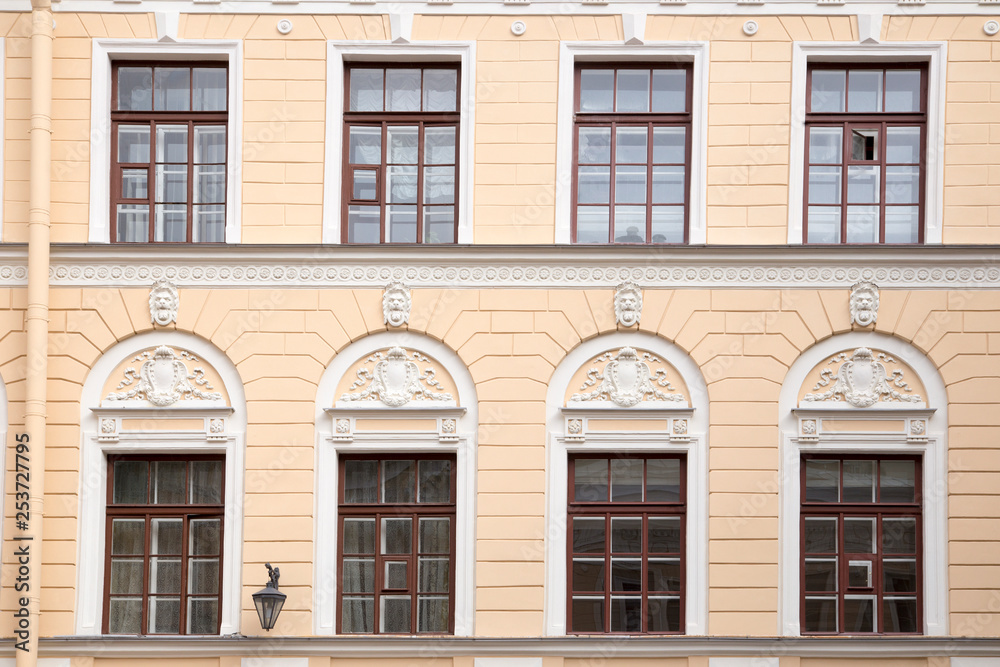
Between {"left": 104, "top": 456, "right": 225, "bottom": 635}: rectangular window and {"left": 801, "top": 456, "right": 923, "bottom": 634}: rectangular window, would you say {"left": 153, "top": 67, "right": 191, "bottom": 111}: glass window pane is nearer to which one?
{"left": 104, "top": 456, "right": 225, "bottom": 635}: rectangular window

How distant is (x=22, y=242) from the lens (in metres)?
14.0

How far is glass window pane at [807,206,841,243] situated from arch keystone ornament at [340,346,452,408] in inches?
175

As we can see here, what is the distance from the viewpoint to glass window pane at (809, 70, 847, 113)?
47.3 ft

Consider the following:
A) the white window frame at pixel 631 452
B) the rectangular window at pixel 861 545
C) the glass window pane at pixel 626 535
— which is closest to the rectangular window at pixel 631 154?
the white window frame at pixel 631 452

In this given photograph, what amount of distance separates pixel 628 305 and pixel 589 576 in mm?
2954

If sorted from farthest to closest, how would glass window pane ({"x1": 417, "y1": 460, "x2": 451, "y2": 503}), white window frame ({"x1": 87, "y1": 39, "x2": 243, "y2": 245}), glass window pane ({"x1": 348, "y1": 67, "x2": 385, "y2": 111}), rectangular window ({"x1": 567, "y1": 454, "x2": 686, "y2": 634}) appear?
glass window pane ({"x1": 348, "y1": 67, "x2": 385, "y2": 111}) < white window frame ({"x1": 87, "y1": 39, "x2": 243, "y2": 245}) < glass window pane ({"x1": 417, "y1": 460, "x2": 451, "y2": 503}) < rectangular window ({"x1": 567, "y1": 454, "x2": 686, "y2": 634})

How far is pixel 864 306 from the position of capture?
13.8m

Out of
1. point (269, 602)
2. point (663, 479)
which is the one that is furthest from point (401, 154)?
point (269, 602)

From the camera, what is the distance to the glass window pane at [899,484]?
45.4ft

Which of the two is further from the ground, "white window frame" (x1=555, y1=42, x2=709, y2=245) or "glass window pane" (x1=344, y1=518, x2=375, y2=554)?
"white window frame" (x1=555, y1=42, x2=709, y2=245)

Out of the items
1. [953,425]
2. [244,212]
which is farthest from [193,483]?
[953,425]

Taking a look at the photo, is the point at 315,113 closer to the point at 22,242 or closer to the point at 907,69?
the point at 22,242

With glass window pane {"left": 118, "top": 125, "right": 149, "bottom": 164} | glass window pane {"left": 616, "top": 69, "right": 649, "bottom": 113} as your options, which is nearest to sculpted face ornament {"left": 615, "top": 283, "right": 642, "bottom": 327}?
glass window pane {"left": 616, "top": 69, "right": 649, "bottom": 113}

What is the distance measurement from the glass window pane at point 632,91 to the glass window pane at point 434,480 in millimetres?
4479
